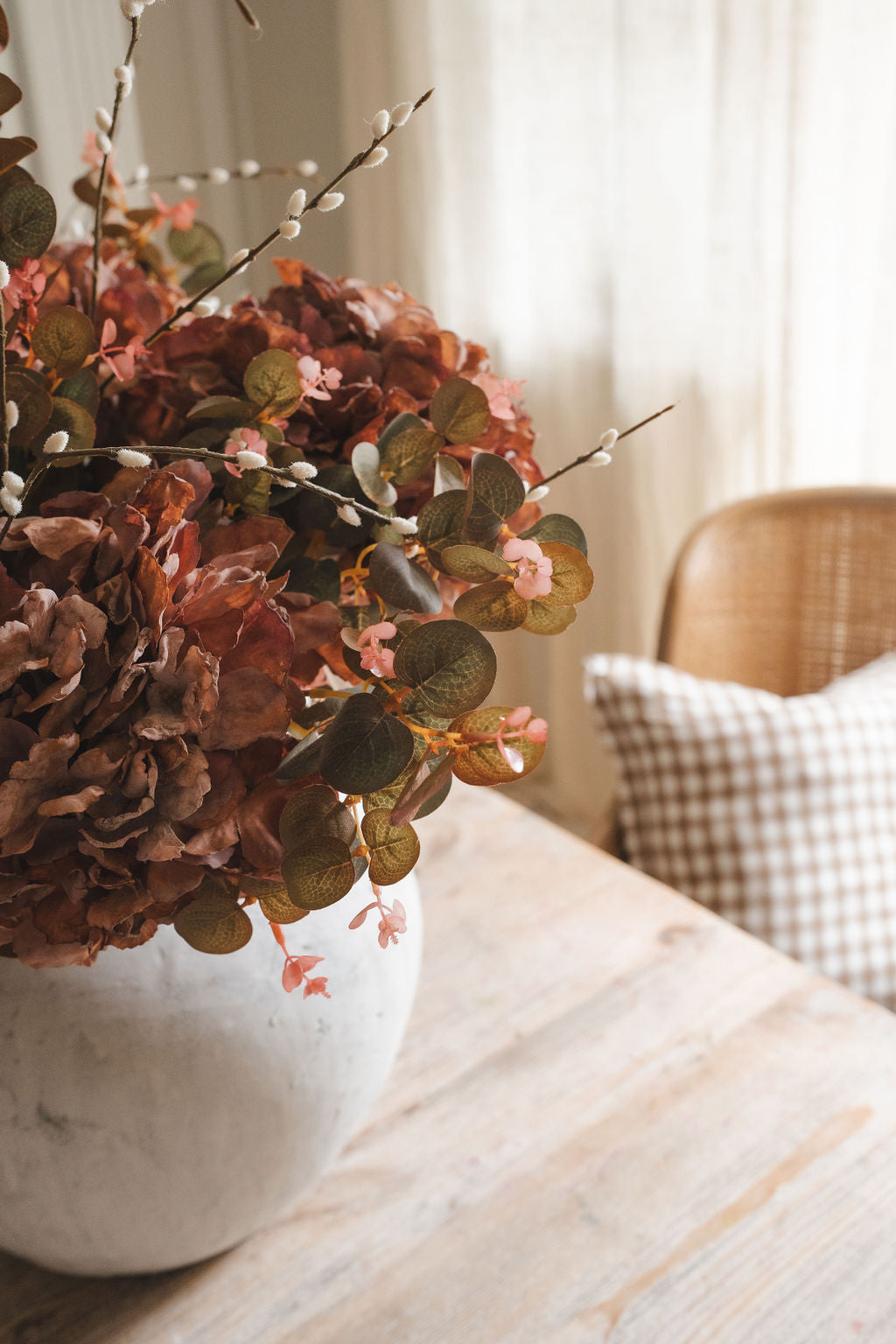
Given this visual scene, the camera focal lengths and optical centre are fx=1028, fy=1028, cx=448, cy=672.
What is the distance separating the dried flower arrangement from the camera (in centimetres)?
29

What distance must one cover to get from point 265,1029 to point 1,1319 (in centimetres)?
24

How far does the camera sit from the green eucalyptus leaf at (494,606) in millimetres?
322

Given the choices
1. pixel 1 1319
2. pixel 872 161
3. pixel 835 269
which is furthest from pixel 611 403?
pixel 1 1319

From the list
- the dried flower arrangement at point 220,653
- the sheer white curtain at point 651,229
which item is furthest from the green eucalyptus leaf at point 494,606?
the sheer white curtain at point 651,229

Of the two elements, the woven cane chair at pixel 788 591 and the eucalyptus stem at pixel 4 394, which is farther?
the woven cane chair at pixel 788 591

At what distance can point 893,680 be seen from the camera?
1.01 meters

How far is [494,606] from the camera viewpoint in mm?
323

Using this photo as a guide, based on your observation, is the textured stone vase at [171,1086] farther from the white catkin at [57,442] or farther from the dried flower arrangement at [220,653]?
the white catkin at [57,442]

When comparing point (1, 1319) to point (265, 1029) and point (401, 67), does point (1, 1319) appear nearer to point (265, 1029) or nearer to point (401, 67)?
point (265, 1029)

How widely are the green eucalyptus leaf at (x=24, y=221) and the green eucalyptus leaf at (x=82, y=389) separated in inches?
1.8

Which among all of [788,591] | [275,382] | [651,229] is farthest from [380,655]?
[651,229]

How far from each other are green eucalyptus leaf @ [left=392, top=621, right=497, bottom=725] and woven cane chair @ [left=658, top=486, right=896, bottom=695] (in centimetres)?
89

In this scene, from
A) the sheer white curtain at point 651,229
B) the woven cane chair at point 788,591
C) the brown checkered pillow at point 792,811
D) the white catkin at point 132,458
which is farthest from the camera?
the sheer white curtain at point 651,229

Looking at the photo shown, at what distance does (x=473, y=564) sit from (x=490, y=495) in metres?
0.03
